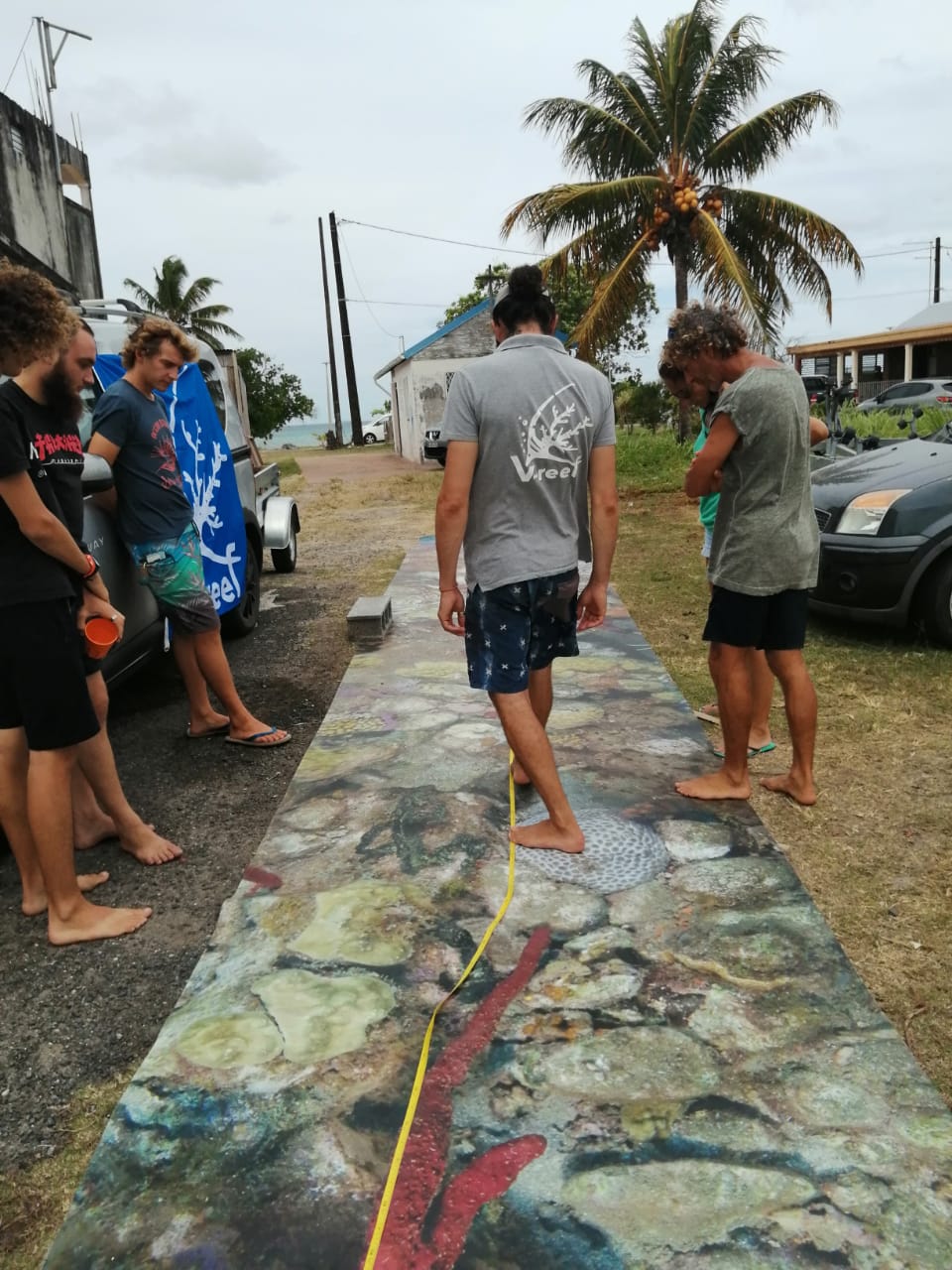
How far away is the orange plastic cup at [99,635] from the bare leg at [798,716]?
2310 mm

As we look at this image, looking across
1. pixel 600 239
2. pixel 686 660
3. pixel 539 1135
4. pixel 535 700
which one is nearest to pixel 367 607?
pixel 686 660

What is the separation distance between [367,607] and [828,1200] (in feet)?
15.8

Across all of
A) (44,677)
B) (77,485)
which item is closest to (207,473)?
(77,485)

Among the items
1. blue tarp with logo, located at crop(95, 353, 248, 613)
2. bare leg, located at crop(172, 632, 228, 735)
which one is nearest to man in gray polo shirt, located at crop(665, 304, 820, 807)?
bare leg, located at crop(172, 632, 228, 735)

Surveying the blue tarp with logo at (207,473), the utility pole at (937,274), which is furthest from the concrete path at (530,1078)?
the utility pole at (937,274)

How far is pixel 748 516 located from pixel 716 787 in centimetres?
102

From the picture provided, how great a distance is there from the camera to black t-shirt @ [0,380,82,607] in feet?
8.43

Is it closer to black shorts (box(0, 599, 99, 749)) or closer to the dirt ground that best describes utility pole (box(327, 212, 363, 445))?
the dirt ground

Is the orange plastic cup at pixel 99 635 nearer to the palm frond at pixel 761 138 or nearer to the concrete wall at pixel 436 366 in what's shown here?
the palm frond at pixel 761 138

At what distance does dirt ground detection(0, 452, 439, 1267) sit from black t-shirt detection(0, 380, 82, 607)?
3.63 feet

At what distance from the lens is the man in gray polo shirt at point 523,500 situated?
284 cm

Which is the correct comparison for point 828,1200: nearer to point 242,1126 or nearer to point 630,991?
point 630,991

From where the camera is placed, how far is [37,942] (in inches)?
118

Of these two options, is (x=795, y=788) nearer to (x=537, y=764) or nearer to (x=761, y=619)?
(x=761, y=619)
